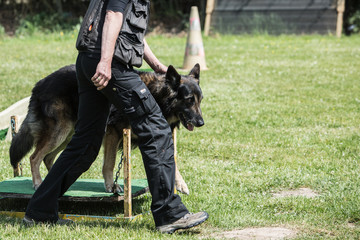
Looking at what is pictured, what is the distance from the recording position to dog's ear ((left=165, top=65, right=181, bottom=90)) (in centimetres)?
450

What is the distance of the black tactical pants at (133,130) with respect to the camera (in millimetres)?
3744

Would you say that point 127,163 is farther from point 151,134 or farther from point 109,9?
point 109,9

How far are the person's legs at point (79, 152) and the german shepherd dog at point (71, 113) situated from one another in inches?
32.1

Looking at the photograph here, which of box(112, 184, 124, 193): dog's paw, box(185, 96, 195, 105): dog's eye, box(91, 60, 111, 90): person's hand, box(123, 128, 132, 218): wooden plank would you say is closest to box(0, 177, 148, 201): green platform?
box(112, 184, 124, 193): dog's paw

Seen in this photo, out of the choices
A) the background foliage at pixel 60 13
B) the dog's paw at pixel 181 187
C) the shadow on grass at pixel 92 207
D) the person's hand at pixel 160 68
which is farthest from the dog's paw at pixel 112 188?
the background foliage at pixel 60 13

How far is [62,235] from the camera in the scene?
393 cm

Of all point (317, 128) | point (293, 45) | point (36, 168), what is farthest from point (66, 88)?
point (293, 45)

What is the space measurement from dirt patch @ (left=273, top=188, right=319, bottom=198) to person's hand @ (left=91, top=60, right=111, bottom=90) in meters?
2.39

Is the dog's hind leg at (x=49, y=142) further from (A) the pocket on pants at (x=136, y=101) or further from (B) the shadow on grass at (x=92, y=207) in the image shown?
(A) the pocket on pants at (x=136, y=101)

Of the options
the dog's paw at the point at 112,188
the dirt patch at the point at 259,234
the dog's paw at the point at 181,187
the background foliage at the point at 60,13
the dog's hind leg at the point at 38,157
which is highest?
the background foliage at the point at 60,13

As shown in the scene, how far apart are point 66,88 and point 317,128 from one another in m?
4.63

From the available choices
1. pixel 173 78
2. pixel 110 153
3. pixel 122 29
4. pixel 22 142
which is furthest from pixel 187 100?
pixel 22 142

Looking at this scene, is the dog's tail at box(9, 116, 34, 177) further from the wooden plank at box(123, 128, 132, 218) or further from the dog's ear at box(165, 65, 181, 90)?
the dog's ear at box(165, 65, 181, 90)

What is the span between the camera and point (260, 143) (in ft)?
24.0
